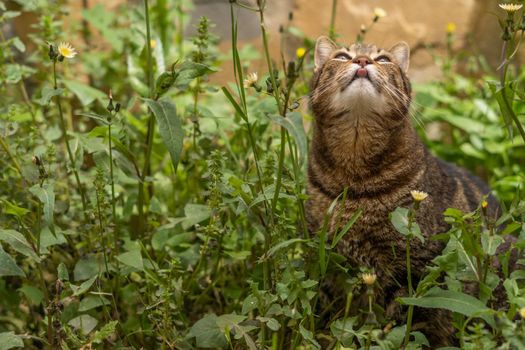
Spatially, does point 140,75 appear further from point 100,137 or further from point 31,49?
point 31,49

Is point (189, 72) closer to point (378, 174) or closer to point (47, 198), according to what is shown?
point (47, 198)

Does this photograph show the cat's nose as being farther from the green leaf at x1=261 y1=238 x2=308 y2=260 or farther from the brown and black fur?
the green leaf at x1=261 y1=238 x2=308 y2=260

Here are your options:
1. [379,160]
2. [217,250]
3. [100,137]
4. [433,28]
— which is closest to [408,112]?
[379,160]

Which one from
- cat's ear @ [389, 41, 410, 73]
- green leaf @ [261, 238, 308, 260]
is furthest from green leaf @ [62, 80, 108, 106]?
green leaf @ [261, 238, 308, 260]

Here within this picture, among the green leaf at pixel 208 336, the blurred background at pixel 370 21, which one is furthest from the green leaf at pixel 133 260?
the blurred background at pixel 370 21

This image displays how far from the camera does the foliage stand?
244 cm

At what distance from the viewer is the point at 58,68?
4.82 meters

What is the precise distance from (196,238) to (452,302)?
4.57 ft

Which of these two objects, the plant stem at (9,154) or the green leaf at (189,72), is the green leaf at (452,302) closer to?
the green leaf at (189,72)

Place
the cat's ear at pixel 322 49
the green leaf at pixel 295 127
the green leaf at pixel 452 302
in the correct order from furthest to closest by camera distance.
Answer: the cat's ear at pixel 322 49 → the green leaf at pixel 452 302 → the green leaf at pixel 295 127

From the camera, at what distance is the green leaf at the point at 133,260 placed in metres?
2.76

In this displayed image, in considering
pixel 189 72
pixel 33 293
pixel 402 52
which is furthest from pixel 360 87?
pixel 33 293

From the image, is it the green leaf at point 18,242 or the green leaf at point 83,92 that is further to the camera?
the green leaf at point 83,92

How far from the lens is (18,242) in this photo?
103 inches
